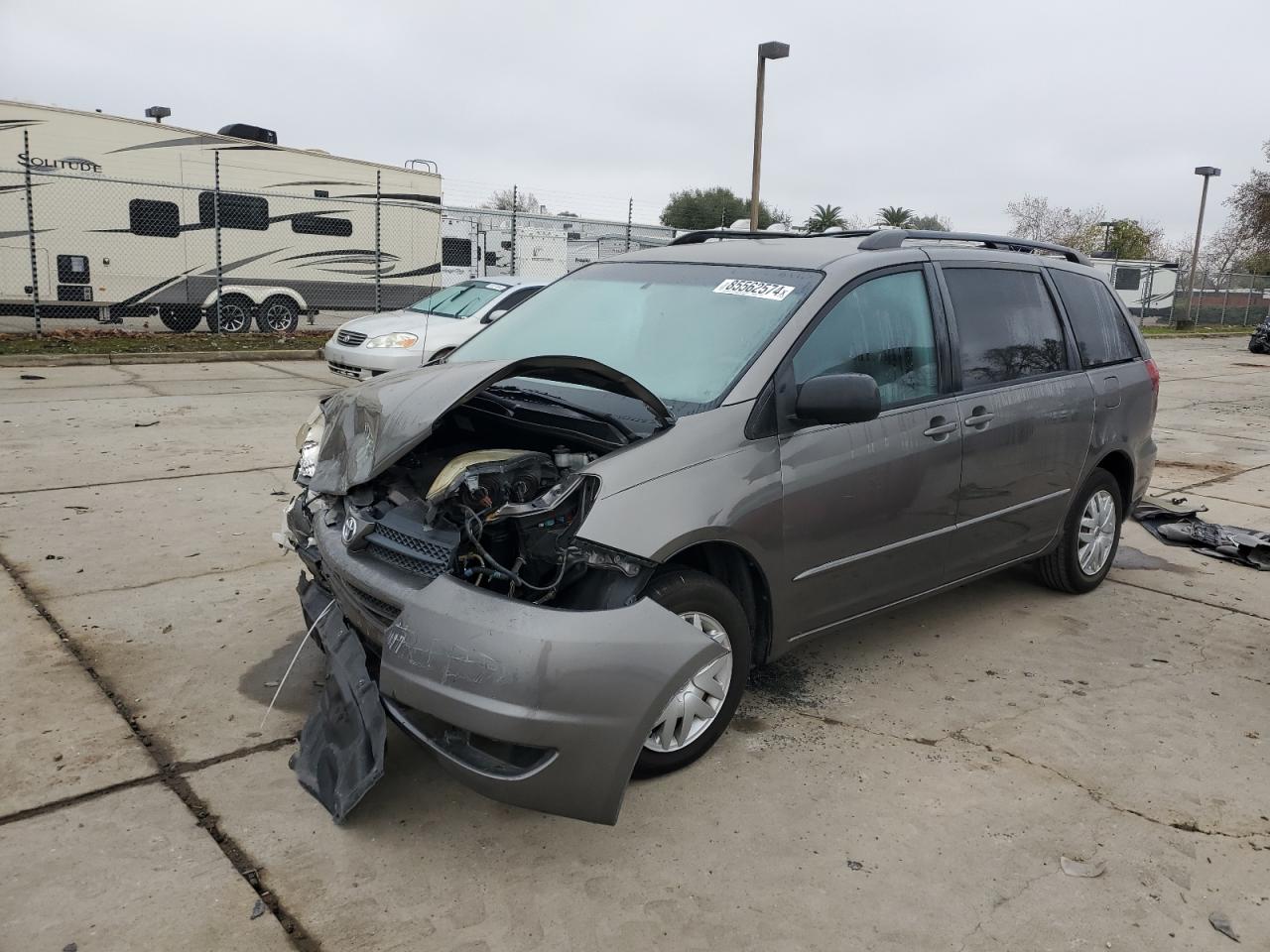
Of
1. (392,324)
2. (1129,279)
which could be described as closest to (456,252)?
(392,324)

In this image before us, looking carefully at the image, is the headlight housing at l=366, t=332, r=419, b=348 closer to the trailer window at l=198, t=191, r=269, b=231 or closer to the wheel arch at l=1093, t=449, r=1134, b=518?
the trailer window at l=198, t=191, r=269, b=231

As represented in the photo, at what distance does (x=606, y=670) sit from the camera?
2789 millimetres

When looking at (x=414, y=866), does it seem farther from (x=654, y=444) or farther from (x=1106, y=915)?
(x=1106, y=915)

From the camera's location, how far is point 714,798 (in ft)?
10.7

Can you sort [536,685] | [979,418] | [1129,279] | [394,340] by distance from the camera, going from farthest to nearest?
Result: 1. [1129,279]
2. [394,340]
3. [979,418]
4. [536,685]

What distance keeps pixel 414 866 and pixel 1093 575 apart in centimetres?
405

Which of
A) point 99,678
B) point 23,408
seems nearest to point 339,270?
point 23,408

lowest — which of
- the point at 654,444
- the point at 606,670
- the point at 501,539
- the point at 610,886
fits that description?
the point at 610,886

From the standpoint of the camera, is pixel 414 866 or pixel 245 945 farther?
pixel 414 866

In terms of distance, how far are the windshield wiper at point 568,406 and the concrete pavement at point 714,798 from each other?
1.16 metres

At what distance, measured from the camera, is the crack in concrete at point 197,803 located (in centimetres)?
259

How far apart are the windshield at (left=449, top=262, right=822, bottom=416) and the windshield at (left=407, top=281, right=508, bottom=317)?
24.1ft

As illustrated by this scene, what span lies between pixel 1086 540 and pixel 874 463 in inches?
82.3

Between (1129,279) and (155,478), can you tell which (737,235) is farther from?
(1129,279)
